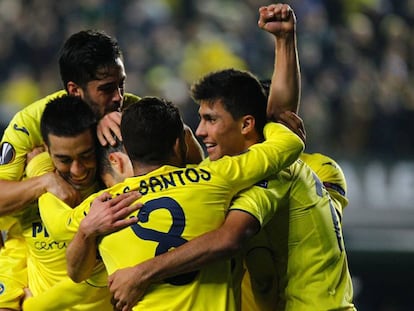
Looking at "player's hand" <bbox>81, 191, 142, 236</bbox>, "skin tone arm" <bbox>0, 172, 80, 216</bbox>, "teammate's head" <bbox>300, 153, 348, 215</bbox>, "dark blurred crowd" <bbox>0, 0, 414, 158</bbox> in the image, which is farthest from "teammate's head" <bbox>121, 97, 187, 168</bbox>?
"dark blurred crowd" <bbox>0, 0, 414, 158</bbox>

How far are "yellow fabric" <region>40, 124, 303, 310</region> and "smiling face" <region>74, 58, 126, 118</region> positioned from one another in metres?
0.72

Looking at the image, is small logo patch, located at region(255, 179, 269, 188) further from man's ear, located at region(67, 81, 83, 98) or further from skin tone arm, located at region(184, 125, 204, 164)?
man's ear, located at region(67, 81, 83, 98)

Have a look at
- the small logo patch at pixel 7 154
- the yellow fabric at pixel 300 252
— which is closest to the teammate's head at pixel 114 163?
the small logo patch at pixel 7 154

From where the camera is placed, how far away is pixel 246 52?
436 inches

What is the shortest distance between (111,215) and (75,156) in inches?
20.8

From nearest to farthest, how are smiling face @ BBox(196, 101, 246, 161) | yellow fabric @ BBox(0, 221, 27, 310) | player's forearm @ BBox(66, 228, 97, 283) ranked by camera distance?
player's forearm @ BBox(66, 228, 97, 283)
smiling face @ BBox(196, 101, 246, 161)
yellow fabric @ BBox(0, 221, 27, 310)

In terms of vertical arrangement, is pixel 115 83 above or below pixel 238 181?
above

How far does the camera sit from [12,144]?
15.0 ft

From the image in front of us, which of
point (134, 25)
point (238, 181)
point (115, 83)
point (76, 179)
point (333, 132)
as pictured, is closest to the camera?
point (238, 181)

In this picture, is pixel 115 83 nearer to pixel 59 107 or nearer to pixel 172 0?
pixel 59 107

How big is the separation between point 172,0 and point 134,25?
1.73 ft

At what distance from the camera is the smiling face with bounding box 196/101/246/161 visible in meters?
4.08

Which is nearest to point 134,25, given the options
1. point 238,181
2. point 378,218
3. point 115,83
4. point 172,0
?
point 172,0

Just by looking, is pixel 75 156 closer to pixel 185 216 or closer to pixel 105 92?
pixel 105 92
